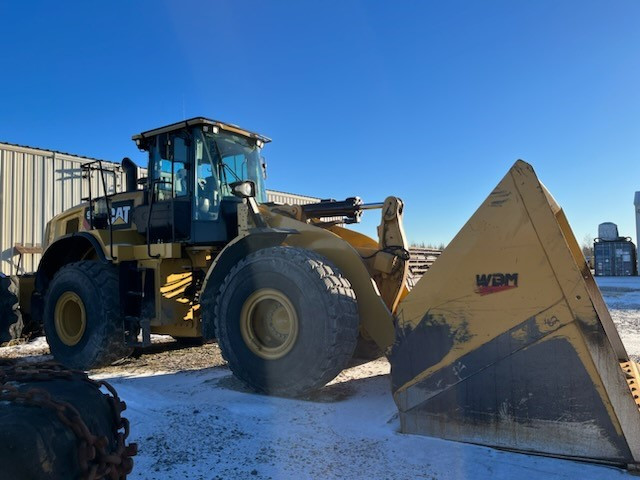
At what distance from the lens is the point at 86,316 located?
6520 mm

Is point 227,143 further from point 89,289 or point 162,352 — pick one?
point 162,352

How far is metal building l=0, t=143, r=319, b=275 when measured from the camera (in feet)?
39.6

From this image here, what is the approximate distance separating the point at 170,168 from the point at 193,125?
659mm

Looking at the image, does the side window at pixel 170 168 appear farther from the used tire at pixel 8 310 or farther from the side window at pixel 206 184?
the used tire at pixel 8 310

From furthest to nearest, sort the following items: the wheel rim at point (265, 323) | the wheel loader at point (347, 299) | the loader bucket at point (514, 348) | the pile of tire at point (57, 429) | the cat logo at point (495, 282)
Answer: the wheel rim at point (265, 323), the cat logo at point (495, 282), the wheel loader at point (347, 299), the loader bucket at point (514, 348), the pile of tire at point (57, 429)

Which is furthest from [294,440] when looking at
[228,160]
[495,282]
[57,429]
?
[228,160]

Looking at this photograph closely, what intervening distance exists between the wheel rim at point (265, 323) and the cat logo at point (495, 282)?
1858 mm

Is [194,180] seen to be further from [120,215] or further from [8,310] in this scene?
[8,310]

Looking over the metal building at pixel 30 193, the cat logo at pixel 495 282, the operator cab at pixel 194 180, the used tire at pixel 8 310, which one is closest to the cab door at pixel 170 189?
the operator cab at pixel 194 180

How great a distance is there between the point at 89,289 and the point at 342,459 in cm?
450

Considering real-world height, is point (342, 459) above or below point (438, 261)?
below

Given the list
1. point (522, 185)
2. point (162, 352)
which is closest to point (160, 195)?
point (162, 352)

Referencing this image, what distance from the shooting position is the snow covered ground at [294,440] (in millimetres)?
3008

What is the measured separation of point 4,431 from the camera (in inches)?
57.3
